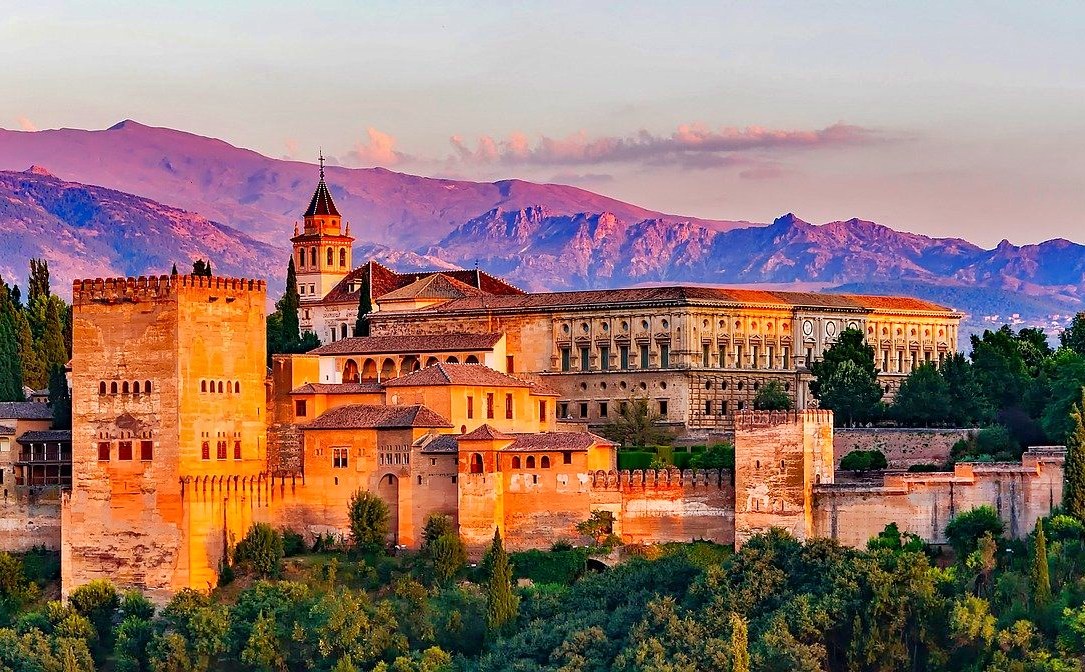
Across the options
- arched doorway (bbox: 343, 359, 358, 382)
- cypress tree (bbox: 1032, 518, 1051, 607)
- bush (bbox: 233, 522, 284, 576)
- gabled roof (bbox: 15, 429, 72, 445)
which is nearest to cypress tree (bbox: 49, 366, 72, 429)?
gabled roof (bbox: 15, 429, 72, 445)

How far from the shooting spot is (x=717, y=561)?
193ft

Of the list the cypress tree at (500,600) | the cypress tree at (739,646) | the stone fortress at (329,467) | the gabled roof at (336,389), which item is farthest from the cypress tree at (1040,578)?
the gabled roof at (336,389)

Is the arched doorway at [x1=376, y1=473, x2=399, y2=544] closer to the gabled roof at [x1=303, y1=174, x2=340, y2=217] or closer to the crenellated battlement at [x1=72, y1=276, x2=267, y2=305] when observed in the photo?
the crenellated battlement at [x1=72, y1=276, x2=267, y2=305]

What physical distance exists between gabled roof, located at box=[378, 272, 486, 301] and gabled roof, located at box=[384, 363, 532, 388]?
1413 cm

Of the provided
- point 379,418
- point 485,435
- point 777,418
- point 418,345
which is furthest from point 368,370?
point 777,418

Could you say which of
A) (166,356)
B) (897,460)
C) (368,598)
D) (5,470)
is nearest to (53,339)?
(5,470)

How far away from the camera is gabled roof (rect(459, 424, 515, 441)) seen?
62.4m

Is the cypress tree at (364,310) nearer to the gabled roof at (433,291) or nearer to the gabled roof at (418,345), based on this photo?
the gabled roof at (433,291)

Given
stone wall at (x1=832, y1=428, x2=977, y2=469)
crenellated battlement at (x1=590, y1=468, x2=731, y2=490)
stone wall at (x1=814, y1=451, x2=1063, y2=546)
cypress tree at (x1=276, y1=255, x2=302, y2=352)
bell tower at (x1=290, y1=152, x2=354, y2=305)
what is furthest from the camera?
bell tower at (x1=290, y1=152, x2=354, y2=305)

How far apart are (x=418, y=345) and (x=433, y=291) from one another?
865cm

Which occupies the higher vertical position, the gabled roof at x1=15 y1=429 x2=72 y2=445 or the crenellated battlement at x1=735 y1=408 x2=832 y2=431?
the crenellated battlement at x1=735 y1=408 x2=832 y2=431

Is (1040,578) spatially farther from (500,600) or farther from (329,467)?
(329,467)

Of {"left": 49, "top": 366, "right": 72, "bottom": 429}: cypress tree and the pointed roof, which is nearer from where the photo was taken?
{"left": 49, "top": 366, "right": 72, "bottom": 429}: cypress tree

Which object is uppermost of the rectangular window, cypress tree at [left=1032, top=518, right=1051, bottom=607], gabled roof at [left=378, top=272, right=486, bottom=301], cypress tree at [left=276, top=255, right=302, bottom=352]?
gabled roof at [left=378, top=272, right=486, bottom=301]
